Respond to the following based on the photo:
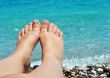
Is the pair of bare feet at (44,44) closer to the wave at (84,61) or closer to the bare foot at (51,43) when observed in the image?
the bare foot at (51,43)

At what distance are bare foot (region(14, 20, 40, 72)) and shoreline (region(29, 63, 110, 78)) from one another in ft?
1.16

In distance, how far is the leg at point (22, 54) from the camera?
10.4 feet

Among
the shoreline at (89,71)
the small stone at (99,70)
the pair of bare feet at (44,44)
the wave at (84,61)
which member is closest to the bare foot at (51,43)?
the pair of bare feet at (44,44)

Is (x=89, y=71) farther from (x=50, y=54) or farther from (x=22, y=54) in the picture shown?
(x=22, y=54)

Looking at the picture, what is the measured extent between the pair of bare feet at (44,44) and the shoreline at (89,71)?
0.36 m

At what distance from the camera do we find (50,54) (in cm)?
354

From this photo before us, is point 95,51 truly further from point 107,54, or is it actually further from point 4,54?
point 4,54

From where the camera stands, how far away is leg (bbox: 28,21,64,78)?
9.35ft

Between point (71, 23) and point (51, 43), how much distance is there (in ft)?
11.8

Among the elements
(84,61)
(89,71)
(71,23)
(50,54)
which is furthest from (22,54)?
(71,23)

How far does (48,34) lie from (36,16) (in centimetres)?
483

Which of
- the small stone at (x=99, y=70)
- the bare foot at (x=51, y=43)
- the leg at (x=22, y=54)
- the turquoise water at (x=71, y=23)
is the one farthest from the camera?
the turquoise water at (x=71, y=23)

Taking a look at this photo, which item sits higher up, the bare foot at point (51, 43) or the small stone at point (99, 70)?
the bare foot at point (51, 43)

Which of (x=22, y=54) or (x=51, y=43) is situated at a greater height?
(x=51, y=43)
